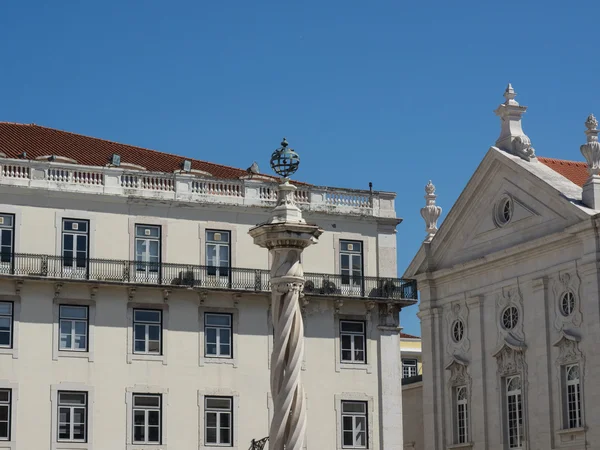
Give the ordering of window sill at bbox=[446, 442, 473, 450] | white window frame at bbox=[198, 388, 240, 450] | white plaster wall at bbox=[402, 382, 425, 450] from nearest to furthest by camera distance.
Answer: white window frame at bbox=[198, 388, 240, 450] < window sill at bbox=[446, 442, 473, 450] < white plaster wall at bbox=[402, 382, 425, 450]

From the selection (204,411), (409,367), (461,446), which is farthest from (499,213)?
(409,367)

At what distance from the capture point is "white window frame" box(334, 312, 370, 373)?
48562 millimetres

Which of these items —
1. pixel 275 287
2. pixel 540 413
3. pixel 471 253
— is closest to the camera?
pixel 275 287

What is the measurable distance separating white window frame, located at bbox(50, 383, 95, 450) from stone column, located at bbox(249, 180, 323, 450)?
17885mm

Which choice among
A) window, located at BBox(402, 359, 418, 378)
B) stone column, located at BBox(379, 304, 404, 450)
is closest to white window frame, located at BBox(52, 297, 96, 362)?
stone column, located at BBox(379, 304, 404, 450)

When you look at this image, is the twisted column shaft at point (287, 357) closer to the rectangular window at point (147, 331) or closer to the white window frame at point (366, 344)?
the rectangular window at point (147, 331)

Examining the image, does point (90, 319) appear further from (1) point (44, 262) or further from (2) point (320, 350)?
(2) point (320, 350)

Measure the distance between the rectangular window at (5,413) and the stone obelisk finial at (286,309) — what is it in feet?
58.8

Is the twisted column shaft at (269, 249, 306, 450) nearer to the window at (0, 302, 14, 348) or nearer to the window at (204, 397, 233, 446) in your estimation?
the window at (0, 302, 14, 348)

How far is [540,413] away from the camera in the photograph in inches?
2034

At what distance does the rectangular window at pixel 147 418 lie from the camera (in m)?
45.3

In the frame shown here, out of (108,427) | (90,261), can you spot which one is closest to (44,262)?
(90,261)

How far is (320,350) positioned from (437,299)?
1169 centimetres

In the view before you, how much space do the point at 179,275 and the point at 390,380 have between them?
7981mm
